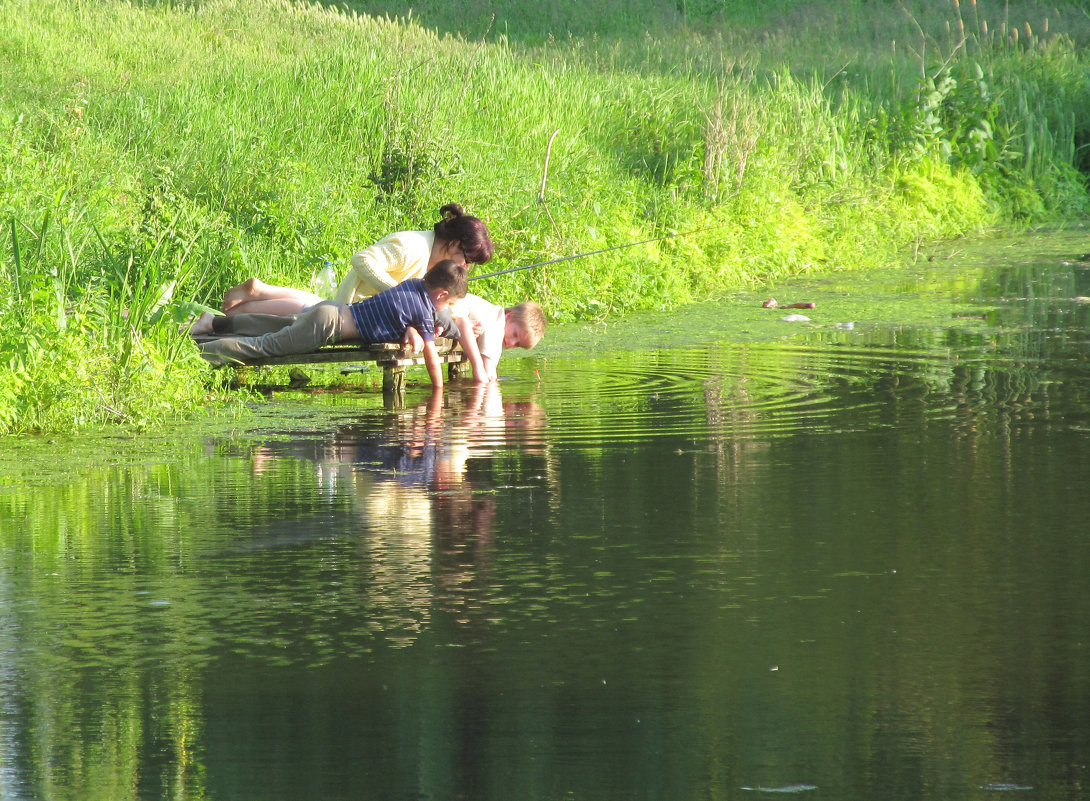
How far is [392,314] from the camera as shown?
10.6 meters

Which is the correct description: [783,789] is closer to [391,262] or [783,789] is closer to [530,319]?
[391,262]

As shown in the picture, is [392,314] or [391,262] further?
[391,262]

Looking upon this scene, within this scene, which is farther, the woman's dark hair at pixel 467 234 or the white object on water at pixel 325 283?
the white object on water at pixel 325 283

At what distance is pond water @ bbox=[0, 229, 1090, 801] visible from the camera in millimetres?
4398

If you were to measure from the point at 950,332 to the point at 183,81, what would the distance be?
7782mm

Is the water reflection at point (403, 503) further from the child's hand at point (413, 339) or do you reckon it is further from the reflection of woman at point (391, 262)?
the reflection of woman at point (391, 262)

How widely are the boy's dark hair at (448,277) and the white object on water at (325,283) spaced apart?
2.47 m

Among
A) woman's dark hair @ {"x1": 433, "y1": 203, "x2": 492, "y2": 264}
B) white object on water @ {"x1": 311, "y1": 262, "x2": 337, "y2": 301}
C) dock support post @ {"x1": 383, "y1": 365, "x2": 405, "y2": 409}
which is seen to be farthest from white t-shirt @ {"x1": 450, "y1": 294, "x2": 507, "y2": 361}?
white object on water @ {"x1": 311, "y1": 262, "x2": 337, "y2": 301}

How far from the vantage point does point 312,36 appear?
2089 centimetres

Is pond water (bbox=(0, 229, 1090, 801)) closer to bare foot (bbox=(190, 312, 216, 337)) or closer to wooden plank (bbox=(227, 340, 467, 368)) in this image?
wooden plank (bbox=(227, 340, 467, 368))

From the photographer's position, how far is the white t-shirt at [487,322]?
37.1 ft

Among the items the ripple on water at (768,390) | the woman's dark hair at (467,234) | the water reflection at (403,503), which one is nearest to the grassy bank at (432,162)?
the water reflection at (403,503)

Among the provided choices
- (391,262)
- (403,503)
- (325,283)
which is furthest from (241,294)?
(403,503)

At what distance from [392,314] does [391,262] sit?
708 mm
